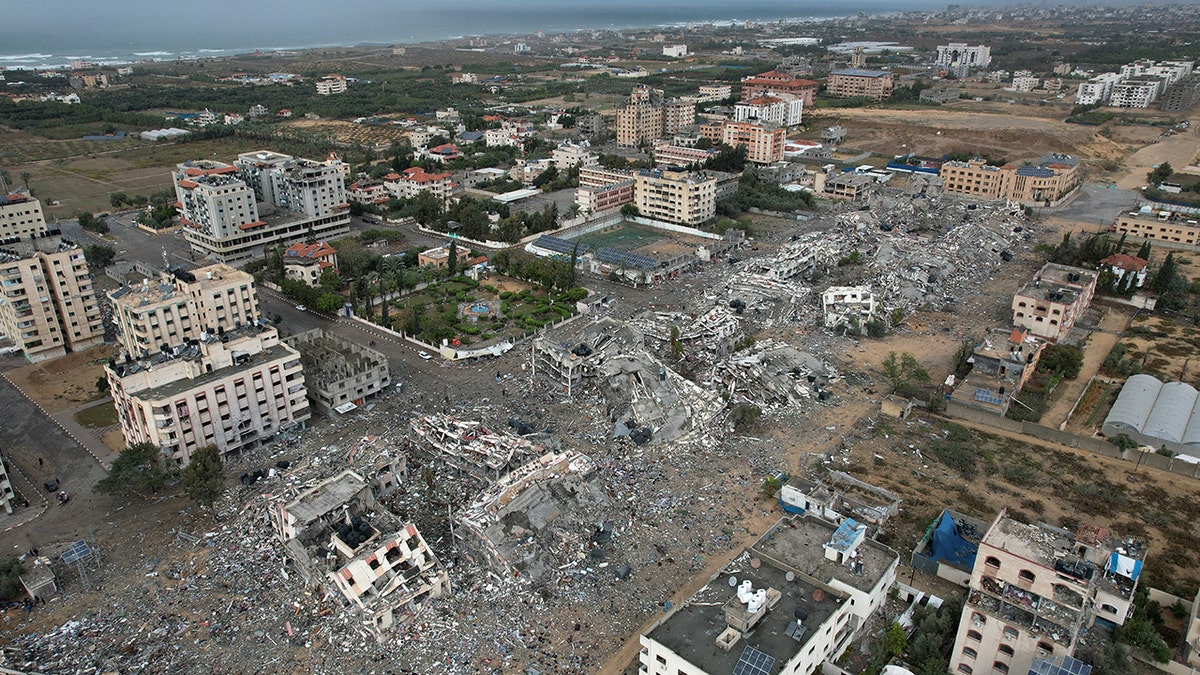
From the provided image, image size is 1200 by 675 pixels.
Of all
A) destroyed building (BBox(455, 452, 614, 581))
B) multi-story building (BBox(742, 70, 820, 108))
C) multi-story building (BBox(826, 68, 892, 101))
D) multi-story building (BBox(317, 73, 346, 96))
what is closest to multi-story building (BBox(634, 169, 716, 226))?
destroyed building (BBox(455, 452, 614, 581))

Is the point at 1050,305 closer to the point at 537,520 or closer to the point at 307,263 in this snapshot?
the point at 537,520

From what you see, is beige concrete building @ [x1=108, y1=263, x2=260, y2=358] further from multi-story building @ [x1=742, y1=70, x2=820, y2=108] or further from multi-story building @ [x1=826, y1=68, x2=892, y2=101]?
multi-story building @ [x1=826, y1=68, x2=892, y2=101]

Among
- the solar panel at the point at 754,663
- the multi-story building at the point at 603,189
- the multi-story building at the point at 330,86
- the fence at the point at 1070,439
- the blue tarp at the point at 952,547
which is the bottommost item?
the fence at the point at 1070,439

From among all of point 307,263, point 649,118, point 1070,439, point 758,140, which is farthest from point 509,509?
point 649,118

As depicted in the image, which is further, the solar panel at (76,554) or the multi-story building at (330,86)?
the multi-story building at (330,86)

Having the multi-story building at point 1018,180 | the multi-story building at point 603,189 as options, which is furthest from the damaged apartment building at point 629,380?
the multi-story building at point 1018,180

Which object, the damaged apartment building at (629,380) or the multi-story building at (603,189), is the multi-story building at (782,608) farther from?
the multi-story building at (603,189)
